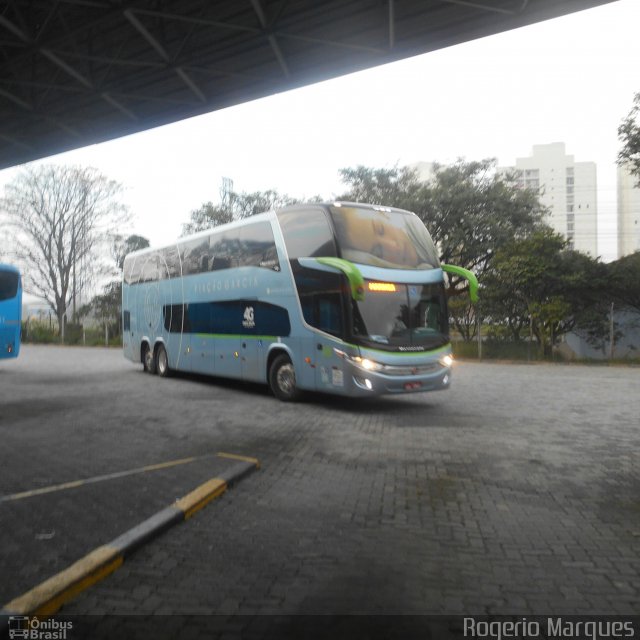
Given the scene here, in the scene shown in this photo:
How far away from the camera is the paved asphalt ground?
11.0ft

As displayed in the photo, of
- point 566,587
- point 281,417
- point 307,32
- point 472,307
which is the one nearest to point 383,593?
point 566,587

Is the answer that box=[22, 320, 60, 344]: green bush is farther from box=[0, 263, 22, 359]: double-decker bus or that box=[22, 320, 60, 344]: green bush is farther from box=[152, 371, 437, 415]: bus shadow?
box=[152, 371, 437, 415]: bus shadow

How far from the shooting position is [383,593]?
3.34 m

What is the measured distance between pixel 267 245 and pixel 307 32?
4.20 m

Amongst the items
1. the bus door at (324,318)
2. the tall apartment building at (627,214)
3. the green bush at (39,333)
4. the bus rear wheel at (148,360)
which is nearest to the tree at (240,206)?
the green bush at (39,333)

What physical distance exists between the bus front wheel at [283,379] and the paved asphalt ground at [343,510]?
1305 millimetres

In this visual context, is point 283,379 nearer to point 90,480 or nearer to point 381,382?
point 381,382

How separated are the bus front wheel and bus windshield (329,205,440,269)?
273 cm

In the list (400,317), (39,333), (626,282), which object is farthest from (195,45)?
(39,333)

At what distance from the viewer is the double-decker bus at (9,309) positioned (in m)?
17.8

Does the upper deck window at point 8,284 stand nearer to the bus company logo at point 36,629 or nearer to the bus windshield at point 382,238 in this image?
the bus windshield at point 382,238

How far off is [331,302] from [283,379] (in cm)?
230

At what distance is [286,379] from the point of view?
11695 mm

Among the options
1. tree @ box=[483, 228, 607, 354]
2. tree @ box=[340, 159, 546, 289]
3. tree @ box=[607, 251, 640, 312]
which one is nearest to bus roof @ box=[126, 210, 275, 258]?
tree @ box=[483, 228, 607, 354]
